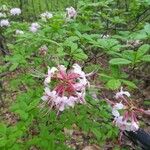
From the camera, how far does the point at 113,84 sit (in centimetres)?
177

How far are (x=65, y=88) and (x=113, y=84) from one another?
331mm

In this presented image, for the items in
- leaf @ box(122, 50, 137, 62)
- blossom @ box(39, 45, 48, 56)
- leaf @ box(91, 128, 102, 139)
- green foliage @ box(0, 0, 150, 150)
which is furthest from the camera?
blossom @ box(39, 45, 48, 56)

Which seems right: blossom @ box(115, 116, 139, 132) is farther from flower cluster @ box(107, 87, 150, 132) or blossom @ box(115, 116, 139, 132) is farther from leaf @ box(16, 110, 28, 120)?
leaf @ box(16, 110, 28, 120)

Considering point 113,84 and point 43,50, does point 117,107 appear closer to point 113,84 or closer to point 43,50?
point 113,84

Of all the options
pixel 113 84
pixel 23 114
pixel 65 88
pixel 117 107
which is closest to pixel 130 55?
pixel 113 84

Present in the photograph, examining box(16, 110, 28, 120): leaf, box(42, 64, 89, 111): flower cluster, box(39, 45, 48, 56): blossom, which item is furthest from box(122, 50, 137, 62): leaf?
box(39, 45, 48, 56): blossom

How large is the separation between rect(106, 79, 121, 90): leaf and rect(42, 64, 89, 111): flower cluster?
0.19 metres

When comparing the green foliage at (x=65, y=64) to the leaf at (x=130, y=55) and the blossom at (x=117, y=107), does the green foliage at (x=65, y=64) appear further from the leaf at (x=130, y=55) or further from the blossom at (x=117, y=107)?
the blossom at (x=117, y=107)

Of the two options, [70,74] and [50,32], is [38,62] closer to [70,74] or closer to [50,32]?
[50,32]

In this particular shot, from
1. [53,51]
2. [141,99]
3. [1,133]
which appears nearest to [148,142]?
[53,51]

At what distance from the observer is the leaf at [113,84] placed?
5.70ft

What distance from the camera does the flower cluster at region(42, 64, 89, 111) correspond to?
151 centimetres

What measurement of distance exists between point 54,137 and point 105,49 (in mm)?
700

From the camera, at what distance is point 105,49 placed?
2037 mm
